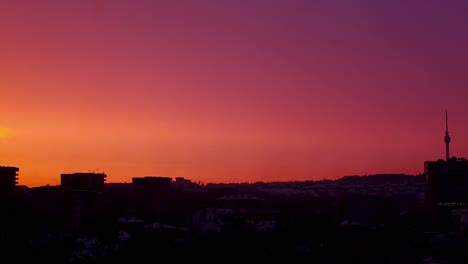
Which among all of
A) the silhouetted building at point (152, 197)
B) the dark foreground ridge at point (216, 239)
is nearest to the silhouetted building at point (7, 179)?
the dark foreground ridge at point (216, 239)

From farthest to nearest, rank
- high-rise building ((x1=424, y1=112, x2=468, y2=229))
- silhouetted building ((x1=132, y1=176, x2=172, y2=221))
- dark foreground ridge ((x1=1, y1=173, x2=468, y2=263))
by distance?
silhouetted building ((x1=132, y1=176, x2=172, y2=221)) → high-rise building ((x1=424, y1=112, x2=468, y2=229)) → dark foreground ridge ((x1=1, y1=173, x2=468, y2=263))

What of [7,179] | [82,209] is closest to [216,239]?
[82,209]

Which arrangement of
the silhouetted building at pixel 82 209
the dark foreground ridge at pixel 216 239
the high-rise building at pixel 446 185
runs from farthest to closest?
the high-rise building at pixel 446 185 → the silhouetted building at pixel 82 209 → the dark foreground ridge at pixel 216 239

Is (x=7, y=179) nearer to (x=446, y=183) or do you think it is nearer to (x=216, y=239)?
(x=216, y=239)

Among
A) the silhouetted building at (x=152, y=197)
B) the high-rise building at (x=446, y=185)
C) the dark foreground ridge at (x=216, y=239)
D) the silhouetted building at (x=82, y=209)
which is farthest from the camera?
the silhouetted building at (x=152, y=197)

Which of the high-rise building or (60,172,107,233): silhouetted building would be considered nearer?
(60,172,107,233): silhouetted building

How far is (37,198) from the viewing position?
456ft

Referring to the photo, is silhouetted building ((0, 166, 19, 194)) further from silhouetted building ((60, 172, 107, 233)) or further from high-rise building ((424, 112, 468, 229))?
high-rise building ((424, 112, 468, 229))

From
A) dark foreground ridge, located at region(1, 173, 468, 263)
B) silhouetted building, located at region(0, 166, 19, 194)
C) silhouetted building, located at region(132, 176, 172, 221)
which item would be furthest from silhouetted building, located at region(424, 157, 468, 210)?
silhouetted building, located at region(0, 166, 19, 194)

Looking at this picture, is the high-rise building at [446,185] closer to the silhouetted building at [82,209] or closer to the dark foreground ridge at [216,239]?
the dark foreground ridge at [216,239]

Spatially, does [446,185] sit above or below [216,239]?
above

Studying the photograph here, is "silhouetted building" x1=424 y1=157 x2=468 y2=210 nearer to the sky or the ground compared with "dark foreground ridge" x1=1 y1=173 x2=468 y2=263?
nearer to the sky

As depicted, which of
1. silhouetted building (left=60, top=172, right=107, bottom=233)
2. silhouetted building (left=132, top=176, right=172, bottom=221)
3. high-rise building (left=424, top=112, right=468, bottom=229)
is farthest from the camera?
silhouetted building (left=132, top=176, right=172, bottom=221)

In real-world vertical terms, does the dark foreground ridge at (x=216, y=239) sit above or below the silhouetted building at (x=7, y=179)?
below
